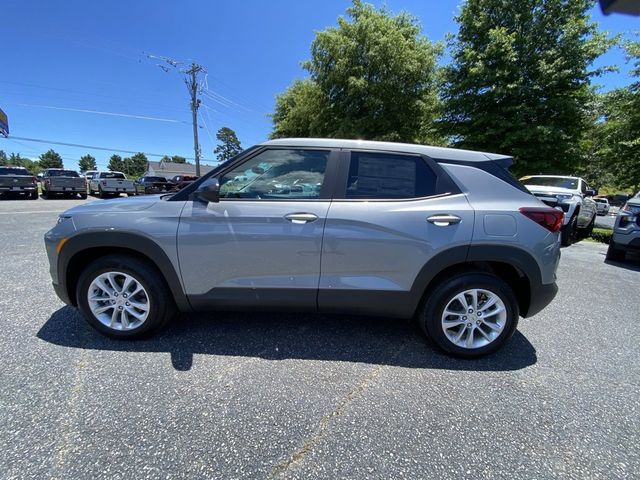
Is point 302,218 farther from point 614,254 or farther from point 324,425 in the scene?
point 614,254

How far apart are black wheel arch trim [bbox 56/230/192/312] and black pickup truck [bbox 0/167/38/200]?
1900 centimetres

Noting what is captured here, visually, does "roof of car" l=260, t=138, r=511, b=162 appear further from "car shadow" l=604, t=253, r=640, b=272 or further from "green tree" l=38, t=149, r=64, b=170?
"green tree" l=38, t=149, r=64, b=170

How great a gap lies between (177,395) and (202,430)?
396mm

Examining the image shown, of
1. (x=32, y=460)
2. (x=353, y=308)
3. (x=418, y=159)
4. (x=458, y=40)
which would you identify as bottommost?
(x=32, y=460)

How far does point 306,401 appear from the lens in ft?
6.98

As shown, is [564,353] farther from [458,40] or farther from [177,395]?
[458,40]

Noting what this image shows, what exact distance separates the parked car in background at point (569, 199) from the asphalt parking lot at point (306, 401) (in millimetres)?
5561

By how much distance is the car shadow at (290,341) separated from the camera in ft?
8.63

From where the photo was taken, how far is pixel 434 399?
7.18 ft

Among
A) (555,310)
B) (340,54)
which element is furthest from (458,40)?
(555,310)

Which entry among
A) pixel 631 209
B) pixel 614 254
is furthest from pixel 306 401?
pixel 614 254

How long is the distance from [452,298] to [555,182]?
8889 millimetres

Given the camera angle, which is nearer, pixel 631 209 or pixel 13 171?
pixel 631 209

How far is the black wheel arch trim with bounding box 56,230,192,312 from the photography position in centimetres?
258
